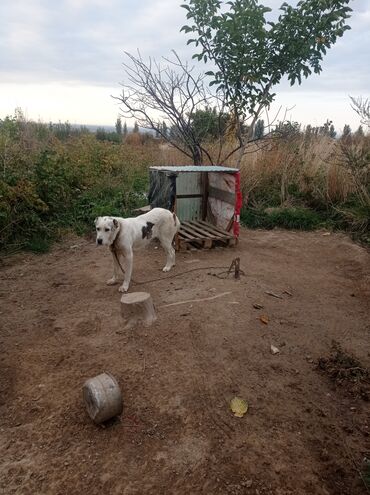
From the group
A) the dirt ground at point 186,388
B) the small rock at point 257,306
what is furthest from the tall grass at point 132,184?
the small rock at point 257,306

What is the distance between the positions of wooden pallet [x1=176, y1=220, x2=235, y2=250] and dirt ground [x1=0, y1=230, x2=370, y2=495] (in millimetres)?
1169

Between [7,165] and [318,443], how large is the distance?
6650 mm

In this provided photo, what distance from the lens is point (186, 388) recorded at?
3096 millimetres

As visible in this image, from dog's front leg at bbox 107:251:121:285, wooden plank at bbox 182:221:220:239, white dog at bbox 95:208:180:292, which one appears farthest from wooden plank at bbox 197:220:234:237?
dog's front leg at bbox 107:251:121:285

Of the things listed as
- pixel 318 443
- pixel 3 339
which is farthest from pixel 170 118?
pixel 318 443

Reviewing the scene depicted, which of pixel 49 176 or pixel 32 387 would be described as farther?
pixel 49 176

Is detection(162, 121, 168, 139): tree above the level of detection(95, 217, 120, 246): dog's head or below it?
above

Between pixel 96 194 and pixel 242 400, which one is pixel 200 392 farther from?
pixel 96 194

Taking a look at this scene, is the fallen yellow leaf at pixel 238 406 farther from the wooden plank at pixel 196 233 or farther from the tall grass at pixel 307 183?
the tall grass at pixel 307 183

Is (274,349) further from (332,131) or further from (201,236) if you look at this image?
(332,131)

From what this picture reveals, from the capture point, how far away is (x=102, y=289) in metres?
5.04

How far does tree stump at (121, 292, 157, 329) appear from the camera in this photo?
13.0 feet

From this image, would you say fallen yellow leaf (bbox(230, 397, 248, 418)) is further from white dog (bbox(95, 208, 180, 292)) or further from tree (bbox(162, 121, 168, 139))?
tree (bbox(162, 121, 168, 139))

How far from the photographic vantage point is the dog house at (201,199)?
6.54 metres
